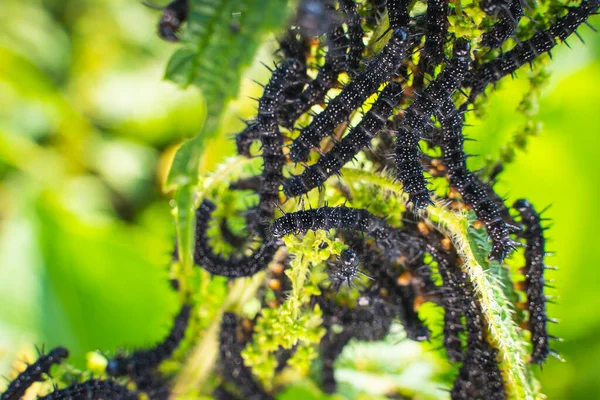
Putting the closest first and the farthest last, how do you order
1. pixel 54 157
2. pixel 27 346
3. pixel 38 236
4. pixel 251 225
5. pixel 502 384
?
pixel 502 384
pixel 251 225
pixel 27 346
pixel 38 236
pixel 54 157

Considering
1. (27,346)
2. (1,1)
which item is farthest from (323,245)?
(1,1)

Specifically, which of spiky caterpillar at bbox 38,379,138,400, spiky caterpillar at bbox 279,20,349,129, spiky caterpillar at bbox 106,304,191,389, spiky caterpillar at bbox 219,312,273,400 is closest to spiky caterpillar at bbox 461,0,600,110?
spiky caterpillar at bbox 279,20,349,129

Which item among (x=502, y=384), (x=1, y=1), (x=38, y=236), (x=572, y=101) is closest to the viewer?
(x=502, y=384)

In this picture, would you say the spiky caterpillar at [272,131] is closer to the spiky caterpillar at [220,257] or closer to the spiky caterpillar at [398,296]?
the spiky caterpillar at [220,257]

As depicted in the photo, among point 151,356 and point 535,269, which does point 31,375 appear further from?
point 535,269

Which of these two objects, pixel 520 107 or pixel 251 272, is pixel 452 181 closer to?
pixel 520 107

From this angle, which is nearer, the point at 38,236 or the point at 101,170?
the point at 38,236

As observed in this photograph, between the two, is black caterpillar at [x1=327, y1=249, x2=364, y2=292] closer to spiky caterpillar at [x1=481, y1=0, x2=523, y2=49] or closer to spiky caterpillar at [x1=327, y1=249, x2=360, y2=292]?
spiky caterpillar at [x1=327, y1=249, x2=360, y2=292]

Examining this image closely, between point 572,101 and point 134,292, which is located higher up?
point 572,101
